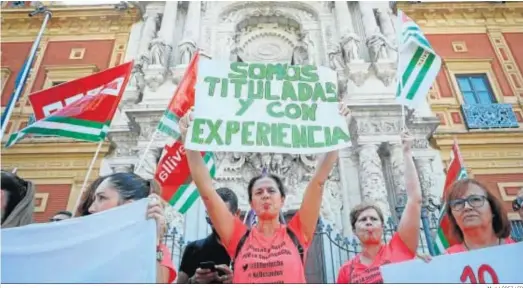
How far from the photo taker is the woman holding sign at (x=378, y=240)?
303 cm

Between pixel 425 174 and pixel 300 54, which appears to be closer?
pixel 425 174

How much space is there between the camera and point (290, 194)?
27.6ft

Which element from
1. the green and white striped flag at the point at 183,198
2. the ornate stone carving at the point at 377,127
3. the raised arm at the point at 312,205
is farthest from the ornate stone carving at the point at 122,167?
the raised arm at the point at 312,205

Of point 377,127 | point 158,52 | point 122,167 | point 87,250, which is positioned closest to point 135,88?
point 158,52

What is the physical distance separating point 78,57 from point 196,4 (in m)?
3.60

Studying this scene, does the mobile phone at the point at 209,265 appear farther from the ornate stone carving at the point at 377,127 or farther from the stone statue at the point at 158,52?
the stone statue at the point at 158,52

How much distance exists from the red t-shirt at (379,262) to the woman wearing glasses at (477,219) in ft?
1.11

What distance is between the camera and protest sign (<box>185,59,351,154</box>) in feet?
12.0

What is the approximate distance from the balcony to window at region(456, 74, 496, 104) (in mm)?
353

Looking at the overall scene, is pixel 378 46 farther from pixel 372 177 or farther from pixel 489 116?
pixel 372 177

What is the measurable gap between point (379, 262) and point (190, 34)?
886cm

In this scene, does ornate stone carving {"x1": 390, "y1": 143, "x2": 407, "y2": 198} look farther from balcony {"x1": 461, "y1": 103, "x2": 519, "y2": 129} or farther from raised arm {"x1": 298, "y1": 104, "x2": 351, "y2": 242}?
raised arm {"x1": 298, "y1": 104, "x2": 351, "y2": 242}

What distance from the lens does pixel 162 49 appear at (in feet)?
33.6

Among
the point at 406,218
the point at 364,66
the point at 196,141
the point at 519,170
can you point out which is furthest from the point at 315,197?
the point at 519,170
